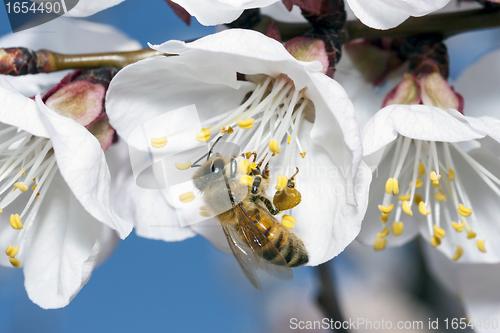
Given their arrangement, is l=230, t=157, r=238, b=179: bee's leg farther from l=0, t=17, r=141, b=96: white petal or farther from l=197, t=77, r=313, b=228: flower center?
l=0, t=17, r=141, b=96: white petal

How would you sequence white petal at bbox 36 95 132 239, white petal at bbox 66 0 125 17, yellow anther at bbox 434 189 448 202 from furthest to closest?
yellow anther at bbox 434 189 448 202, white petal at bbox 66 0 125 17, white petal at bbox 36 95 132 239

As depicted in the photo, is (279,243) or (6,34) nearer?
(279,243)

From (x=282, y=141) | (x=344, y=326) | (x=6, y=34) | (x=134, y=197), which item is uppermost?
(x=6, y=34)

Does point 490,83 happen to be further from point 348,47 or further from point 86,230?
point 86,230

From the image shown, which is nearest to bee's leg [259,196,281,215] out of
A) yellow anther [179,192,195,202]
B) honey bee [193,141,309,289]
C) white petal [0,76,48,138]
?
honey bee [193,141,309,289]

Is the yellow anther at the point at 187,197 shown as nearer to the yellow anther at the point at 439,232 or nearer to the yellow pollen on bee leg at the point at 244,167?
the yellow pollen on bee leg at the point at 244,167

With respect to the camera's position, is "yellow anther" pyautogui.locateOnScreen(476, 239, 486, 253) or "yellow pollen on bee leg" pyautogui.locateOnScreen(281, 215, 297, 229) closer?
"yellow pollen on bee leg" pyautogui.locateOnScreen(281, 215, 297, 229)

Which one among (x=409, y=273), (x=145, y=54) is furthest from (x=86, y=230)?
(x=409, y=273)
